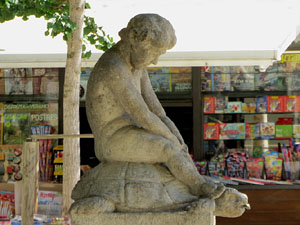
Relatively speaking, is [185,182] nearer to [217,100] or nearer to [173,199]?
[173,199]

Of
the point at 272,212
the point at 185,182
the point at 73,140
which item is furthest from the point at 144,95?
the point at 272,212

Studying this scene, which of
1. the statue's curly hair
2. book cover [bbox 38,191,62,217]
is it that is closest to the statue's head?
the statue's curly hair

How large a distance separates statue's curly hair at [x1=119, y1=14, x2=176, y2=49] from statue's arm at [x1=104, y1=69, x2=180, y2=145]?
0.75ft

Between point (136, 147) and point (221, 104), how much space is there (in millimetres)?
4152

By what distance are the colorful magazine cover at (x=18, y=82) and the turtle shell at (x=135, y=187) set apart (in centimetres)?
445

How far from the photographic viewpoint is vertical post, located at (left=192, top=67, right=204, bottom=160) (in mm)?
6922

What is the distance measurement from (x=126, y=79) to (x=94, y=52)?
2582 mm

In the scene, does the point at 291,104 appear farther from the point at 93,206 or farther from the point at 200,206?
the point at 93,206

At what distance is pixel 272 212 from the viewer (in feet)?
20.9

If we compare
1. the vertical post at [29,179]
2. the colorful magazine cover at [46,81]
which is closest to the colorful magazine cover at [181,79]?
the colorful magazine cover at [46,81]

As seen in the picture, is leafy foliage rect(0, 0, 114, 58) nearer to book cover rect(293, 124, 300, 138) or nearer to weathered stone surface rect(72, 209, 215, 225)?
weathered stone surface rect(72, 209, 215, 225)

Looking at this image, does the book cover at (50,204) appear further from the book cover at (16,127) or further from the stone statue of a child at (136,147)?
the stone statue of a child at (136,147)

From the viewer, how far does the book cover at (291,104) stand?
22.7 ft

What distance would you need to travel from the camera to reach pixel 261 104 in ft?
22.8
